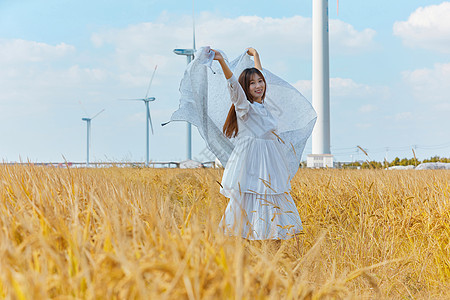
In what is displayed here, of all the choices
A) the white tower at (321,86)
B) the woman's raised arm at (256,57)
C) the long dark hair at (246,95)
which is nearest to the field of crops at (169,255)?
the long dark hair at (246,95)

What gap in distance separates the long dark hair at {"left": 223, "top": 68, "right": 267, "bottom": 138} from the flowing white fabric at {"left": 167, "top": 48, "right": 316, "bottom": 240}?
0.16 m

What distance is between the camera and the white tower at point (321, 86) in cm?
2109

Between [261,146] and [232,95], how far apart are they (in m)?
0.50

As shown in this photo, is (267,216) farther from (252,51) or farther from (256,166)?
(252,51)

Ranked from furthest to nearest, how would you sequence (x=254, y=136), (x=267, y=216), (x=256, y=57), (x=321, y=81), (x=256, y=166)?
1. (x=321, y=81)
2. (x=256, y=57)
3. (x=254, y=136)
4. (x=256, y=166)
5. (x=267, y=216)

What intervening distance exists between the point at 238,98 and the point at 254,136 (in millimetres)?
360

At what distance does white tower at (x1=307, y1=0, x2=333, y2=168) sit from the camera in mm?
21086

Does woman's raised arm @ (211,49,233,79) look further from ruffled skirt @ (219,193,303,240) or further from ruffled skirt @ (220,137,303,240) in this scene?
ruffled skirt @ (219,193,303,240)

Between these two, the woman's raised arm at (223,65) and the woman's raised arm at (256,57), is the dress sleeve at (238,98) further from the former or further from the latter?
the woman's raised arm at (256,57)

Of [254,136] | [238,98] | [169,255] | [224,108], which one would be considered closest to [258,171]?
[254,136]

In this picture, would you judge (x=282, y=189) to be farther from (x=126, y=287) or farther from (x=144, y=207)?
(x=126, y=287)

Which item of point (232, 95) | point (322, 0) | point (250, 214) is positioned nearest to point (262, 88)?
point (232, 95)

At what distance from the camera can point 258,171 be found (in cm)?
364

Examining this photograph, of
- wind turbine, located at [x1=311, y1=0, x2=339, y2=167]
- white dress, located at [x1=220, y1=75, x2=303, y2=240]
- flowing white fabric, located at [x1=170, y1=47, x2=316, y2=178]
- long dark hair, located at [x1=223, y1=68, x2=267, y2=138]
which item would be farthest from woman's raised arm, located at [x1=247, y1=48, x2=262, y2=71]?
wind turbine, located at [x1=311, y1=0, x2=339, y2=167]
